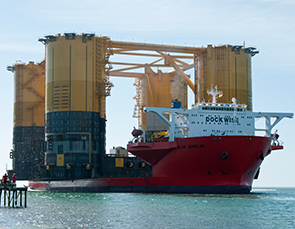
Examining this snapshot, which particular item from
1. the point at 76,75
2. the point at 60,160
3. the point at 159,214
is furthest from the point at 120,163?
the point at 159,214

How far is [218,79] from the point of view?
3184 inches

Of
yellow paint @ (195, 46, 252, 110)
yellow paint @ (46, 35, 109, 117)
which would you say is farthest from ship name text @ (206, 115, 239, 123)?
yellow paint @ (46, 35, 109, 117)

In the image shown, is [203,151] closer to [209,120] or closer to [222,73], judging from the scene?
[209,120]

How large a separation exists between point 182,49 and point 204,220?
4363 centimetres

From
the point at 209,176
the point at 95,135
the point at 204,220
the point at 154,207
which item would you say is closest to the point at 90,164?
the point at 95,135

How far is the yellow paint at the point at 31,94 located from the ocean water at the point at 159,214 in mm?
36264

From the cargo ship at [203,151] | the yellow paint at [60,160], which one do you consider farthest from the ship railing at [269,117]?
the yellow paint at [60,160]

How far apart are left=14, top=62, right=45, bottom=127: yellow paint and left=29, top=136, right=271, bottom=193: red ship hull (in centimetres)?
2845

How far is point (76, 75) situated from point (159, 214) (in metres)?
34.9

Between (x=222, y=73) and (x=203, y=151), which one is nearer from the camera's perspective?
(x=203, y=151)

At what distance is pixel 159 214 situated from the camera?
4325 cm

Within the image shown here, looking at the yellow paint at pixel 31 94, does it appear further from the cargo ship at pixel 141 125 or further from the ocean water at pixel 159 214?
the ocean water at pixel 159 214

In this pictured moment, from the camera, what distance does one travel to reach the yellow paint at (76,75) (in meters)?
74.0

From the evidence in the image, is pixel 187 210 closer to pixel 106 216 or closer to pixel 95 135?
pixel 106 216
